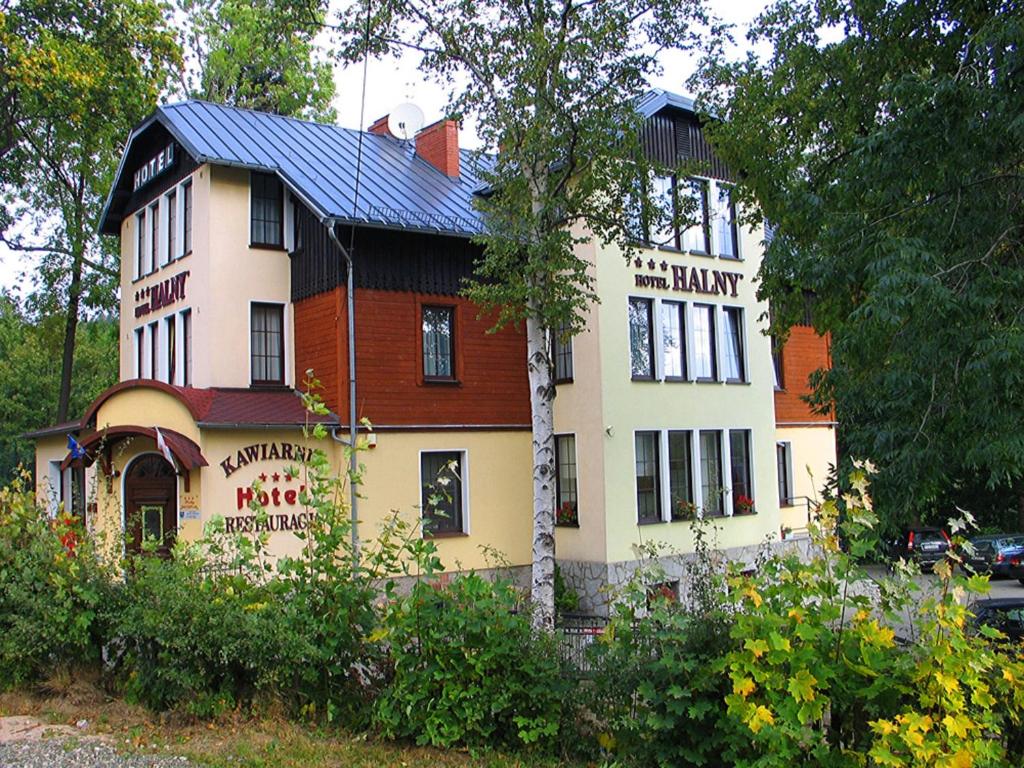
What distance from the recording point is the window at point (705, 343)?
21.7m

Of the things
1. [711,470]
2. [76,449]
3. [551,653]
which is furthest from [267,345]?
[551,653]

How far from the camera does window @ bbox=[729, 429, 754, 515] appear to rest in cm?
2175

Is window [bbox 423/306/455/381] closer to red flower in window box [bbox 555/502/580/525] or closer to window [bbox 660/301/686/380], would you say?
red flower in window box [bbox 555/502/580/525]

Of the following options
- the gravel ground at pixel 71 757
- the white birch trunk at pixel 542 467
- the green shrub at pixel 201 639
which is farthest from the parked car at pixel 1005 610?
the gravel ground at pixel 71 757

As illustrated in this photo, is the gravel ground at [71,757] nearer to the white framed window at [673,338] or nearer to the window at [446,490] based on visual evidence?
the window at [446,490]

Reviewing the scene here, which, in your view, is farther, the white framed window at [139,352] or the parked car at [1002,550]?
the parked car at [1002,550]

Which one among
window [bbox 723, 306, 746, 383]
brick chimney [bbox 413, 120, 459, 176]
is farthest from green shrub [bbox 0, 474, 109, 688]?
brick chimney [bbox 413, 120, 459, 176]

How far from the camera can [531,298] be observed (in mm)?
13383

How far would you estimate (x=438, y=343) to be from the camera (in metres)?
19.7

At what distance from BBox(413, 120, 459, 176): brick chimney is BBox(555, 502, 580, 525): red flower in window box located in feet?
30.6

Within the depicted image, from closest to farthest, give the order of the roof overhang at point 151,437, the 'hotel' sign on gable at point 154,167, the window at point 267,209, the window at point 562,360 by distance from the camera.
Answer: the roof overhang at point 151,437 → the window at point 267,209 → the window at point 562,360 → the 'hotel' sign on gable at point 154,167

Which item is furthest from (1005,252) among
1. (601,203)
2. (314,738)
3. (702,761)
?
(314,738)

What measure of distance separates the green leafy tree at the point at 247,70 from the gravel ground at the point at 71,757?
28.9 m

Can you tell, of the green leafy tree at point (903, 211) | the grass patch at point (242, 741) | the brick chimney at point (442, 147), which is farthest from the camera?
the brick chimney at point (442, 147)
